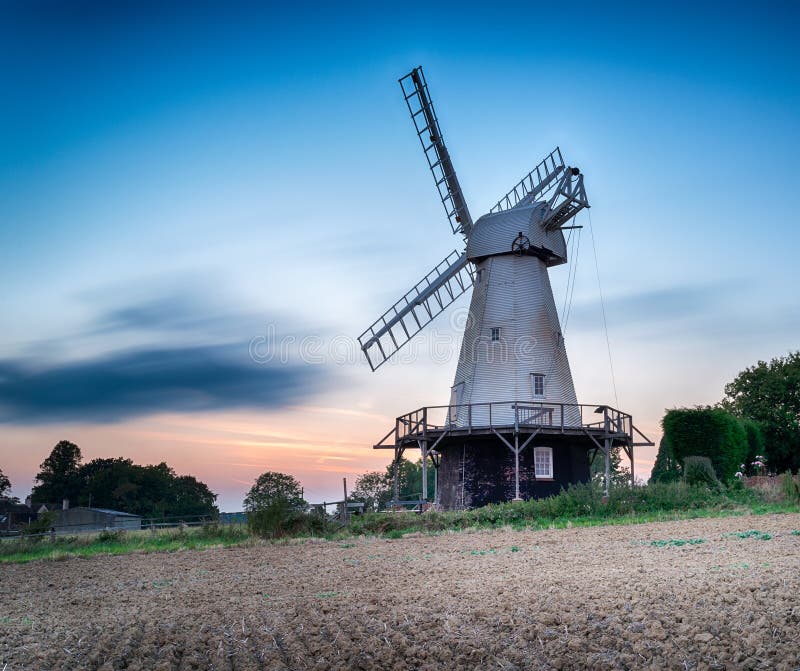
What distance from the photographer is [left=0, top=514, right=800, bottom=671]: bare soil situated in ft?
27.0

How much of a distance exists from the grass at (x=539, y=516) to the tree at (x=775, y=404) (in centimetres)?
2375

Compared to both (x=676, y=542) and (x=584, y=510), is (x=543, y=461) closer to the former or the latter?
(x=584, y=510)

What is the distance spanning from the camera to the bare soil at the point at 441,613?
823 cm

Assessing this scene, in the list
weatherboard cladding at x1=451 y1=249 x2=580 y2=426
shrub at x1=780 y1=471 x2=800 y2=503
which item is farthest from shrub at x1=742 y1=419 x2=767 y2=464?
shrub at x1=780 y1=471 x2=800 y2=503

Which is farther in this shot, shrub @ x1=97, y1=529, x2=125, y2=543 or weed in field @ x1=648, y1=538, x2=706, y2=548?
shrub @ x1=97, y1=529, x2=125, y2=543

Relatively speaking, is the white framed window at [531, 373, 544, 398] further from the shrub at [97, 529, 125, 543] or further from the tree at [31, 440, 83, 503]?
the tree at [31, 440, 83, 503]

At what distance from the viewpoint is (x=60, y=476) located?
8169 cm

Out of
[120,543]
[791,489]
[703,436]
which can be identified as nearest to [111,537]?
[120,543]

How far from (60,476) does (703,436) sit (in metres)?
67.1

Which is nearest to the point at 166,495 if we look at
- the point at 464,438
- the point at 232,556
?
the point at 464,438

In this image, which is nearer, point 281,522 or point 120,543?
point 281,522

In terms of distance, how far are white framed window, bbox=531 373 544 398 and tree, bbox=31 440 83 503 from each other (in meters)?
61.2

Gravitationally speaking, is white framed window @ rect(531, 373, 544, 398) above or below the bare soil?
above

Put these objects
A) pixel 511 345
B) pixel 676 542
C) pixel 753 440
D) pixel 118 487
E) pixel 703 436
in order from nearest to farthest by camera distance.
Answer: pixel 676 542
pixel 511 345
pixel 703 436
pixel 753 440
pixel 118 487
